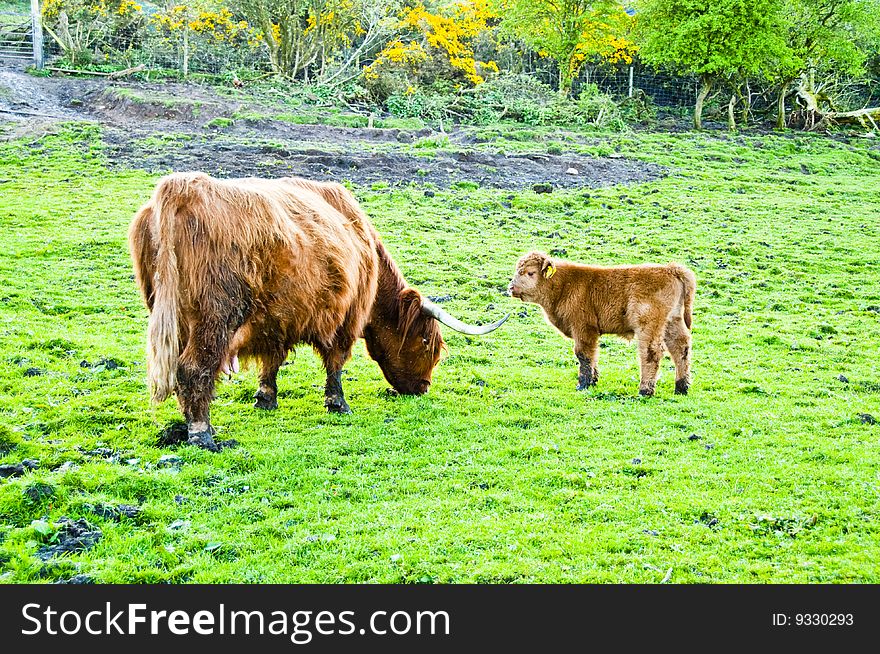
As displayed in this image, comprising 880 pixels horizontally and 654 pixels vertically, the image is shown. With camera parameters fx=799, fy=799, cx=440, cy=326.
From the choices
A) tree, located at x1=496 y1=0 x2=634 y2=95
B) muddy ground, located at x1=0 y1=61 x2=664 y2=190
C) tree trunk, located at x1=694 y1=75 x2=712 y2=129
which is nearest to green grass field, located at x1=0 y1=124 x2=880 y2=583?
muddy ground, located at x1=0 y1=61 x2=664 y2=190

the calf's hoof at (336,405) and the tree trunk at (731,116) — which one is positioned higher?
the tree trunk at (731,116)

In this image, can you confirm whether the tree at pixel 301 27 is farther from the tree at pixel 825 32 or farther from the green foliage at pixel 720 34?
the tree at pixel 825 32

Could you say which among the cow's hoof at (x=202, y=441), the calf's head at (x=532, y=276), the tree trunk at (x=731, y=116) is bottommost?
the cow's hoof at (x=202, y=441)

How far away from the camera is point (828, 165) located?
1033 inches

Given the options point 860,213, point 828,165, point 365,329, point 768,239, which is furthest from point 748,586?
point 828,165

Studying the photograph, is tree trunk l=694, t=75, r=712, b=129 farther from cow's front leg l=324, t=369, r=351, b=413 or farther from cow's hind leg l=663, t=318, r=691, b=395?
cow's front leg l=324, t=369, r=351, b=413

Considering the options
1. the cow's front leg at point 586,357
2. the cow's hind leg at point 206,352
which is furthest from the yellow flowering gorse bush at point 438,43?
the cow's hind leg at point 206,352

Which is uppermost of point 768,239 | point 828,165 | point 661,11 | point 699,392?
point 661,11

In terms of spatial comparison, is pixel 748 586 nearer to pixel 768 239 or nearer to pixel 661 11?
pixel 768 239

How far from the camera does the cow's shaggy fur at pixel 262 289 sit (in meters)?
7.05

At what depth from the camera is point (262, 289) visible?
25.0 ft

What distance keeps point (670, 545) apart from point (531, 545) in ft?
3.06

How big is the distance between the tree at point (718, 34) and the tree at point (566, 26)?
7.70 ft

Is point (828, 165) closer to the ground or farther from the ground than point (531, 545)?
farther from the ground
